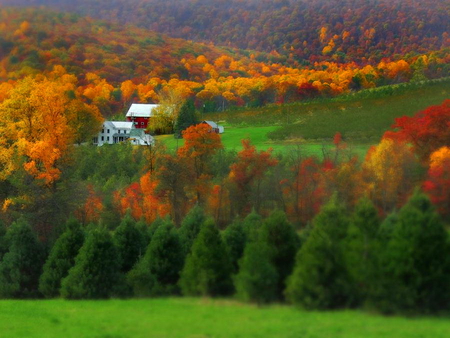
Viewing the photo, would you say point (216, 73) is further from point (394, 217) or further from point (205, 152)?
point (394, 217)

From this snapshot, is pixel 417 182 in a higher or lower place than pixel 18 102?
lower

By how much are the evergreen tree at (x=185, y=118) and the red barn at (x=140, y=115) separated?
4.73 metres

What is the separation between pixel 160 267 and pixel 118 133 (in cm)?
2257

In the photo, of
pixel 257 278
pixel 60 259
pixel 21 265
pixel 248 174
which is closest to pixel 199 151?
pixel 248 174

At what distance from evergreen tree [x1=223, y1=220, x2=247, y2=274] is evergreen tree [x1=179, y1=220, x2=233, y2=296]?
0.56m

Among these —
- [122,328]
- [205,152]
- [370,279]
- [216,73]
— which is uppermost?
[216,73]

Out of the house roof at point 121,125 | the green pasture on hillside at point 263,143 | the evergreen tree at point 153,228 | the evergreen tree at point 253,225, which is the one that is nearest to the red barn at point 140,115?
the house roof at point 121,125

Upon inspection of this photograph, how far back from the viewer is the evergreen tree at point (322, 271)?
458 inches

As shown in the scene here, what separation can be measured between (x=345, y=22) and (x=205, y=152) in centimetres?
1346

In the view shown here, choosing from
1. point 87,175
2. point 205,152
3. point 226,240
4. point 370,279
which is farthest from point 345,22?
point 370,279

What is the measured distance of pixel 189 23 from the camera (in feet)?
158

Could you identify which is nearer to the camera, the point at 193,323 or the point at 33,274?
the point at 193,323

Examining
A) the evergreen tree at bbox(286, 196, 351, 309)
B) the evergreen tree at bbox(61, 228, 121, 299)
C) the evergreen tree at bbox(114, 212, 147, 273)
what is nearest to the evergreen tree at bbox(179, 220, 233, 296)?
the evergreen tree at bbox(286, 196, 351, 309)

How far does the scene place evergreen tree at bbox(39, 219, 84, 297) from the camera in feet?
56.0
